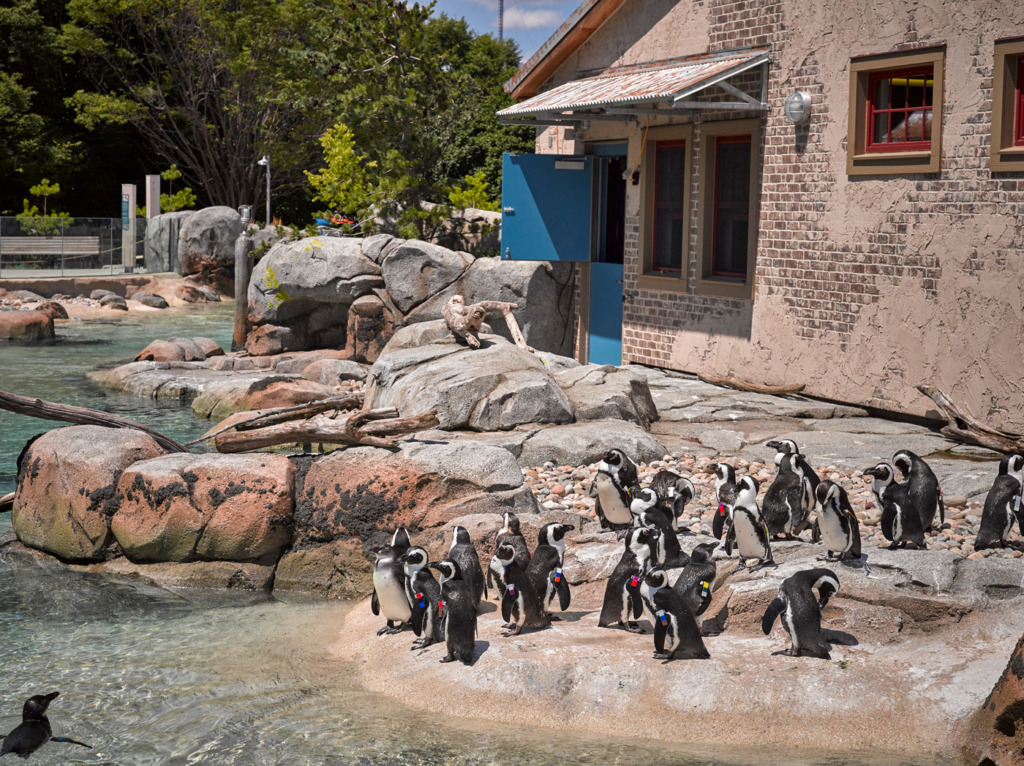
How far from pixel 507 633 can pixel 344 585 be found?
2.27 meters

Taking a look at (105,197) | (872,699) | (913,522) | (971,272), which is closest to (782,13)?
(971,272)

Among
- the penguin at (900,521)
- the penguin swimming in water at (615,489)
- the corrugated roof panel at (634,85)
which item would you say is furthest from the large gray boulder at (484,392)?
the penguin at (900,521)

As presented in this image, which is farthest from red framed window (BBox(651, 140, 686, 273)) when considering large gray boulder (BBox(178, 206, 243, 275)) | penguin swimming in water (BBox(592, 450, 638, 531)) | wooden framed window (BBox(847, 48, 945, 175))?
large gray boulder (BBox(178, 206, 243, 275))

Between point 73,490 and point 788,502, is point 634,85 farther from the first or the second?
point 73,490

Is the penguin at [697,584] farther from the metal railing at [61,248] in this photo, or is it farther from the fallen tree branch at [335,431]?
the metal railing at [61,248]

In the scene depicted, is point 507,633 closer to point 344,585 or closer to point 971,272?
point 344,585

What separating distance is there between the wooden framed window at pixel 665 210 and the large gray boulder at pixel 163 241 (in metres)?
20.2

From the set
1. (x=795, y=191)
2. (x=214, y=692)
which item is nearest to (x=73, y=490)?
(x=214, y=692)

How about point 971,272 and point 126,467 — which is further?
point 971,272

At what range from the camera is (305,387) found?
16.3 metres

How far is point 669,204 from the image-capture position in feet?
52.5

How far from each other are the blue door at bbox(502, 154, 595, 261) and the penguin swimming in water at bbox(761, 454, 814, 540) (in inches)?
373

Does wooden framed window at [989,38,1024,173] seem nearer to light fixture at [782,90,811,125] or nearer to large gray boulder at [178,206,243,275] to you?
light fixture at [782,90,811,125]

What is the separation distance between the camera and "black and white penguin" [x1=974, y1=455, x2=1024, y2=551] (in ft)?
25.8
